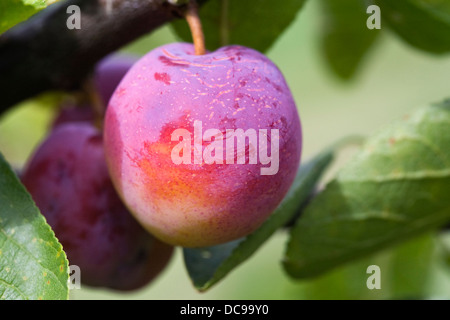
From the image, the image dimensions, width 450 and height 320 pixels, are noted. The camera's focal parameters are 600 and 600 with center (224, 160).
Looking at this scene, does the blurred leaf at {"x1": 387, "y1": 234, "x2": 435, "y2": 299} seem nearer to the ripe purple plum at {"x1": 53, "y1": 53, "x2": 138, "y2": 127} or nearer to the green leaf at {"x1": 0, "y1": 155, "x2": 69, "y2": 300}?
the ripe purple plum at {"x1": 53, "y1": 53, "x2": 138, "y2": 127}

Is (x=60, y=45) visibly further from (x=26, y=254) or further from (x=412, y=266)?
(x=412, y=266)

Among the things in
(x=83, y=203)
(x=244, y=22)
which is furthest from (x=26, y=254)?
(x=244, y=22)

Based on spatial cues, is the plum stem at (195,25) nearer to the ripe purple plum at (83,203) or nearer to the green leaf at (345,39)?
the ripe purple plum at (83,203)

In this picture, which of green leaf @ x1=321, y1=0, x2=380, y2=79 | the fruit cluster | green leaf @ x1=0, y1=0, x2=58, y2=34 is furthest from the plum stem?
green leaf @ x1=321, y1=0, x2=380, y2=79

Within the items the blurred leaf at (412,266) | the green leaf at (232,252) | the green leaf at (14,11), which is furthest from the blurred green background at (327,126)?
the green leaf at (14,11)
